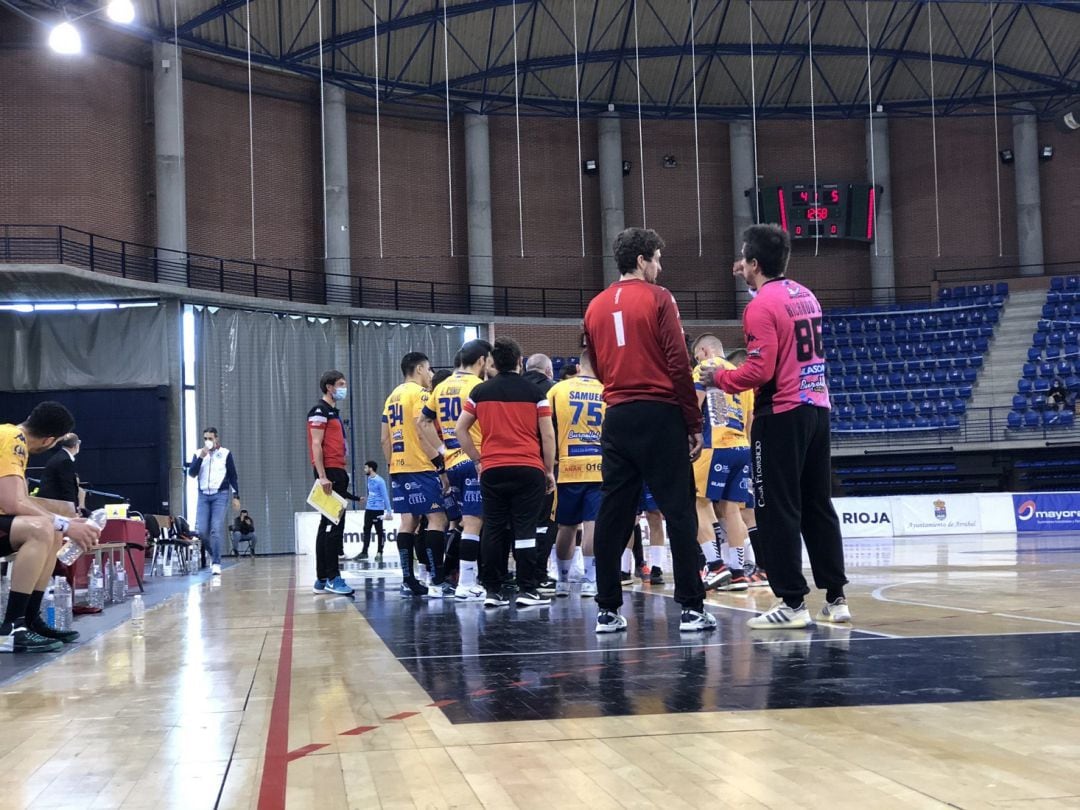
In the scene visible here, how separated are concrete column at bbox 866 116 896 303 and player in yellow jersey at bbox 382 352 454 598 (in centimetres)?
2383

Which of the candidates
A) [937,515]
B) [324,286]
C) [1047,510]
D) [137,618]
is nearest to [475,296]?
[324,286]

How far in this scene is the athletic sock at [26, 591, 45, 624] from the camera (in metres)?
6.57

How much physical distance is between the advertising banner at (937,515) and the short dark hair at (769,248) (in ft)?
58.1

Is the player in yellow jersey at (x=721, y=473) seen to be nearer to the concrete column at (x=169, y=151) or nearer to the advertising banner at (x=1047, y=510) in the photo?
the advertising banner at (x=1047, y=510)

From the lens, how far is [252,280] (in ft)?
87.6

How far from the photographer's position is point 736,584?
Result: 848cm

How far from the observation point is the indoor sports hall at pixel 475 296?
5762 millimetres

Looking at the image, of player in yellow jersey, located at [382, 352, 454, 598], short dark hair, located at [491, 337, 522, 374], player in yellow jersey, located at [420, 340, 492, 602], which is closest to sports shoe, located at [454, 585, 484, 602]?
player in yellow jersey, located at [420, 340, 492, 602]

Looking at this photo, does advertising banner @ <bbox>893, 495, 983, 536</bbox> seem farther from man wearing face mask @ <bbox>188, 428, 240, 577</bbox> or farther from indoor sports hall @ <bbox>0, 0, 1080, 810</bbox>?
man wearing face mask @ <bbox>188, 428, 240, 577</bbox>

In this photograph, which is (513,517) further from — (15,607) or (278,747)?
(278,747)

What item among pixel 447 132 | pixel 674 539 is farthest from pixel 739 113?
pixel 674 539

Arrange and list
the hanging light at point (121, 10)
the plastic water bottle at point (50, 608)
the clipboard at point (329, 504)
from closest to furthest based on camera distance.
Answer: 1. the plastic water bottle at point (50, 608)
2. the clipboard at point (329, 504)
3. the hanging light at point (121, 10)

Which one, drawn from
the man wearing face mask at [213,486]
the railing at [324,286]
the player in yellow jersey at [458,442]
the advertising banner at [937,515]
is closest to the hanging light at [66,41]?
the railing at [324,286]

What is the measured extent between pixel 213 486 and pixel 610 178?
17.3m
